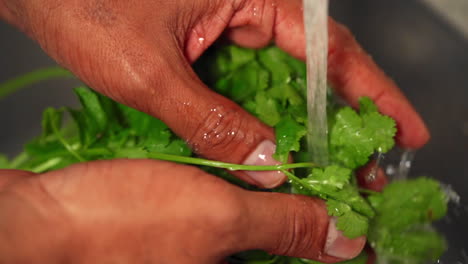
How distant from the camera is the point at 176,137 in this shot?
82 centimetres

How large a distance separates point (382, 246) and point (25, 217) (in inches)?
23.1

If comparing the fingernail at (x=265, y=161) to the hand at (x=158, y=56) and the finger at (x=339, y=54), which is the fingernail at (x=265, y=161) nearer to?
the hand at (x=158, y=56)

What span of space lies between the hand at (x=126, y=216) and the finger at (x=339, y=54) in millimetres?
366

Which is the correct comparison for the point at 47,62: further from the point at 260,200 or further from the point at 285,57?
the point at 260,200

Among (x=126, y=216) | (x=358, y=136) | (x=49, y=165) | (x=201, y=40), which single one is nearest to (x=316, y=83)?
(x=358, y=136)

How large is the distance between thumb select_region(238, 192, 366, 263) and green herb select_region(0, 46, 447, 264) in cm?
2

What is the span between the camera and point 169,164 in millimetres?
614

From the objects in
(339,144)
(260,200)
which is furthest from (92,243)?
(339,144)

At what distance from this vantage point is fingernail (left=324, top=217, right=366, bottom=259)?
0.74 metres

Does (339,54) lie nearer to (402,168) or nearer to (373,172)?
(373,172)

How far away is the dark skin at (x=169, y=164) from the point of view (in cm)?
57

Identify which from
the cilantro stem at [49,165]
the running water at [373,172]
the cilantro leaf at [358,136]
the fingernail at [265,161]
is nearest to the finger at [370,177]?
the running water at [373,172]

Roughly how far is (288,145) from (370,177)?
0.26 metres

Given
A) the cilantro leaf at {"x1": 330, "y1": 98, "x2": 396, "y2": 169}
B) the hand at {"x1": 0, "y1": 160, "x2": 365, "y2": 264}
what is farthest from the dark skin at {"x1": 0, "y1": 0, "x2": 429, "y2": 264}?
the cilantro leaf at {"x1": 330, "y1": 98, "x2": 396, "y2": 169}
